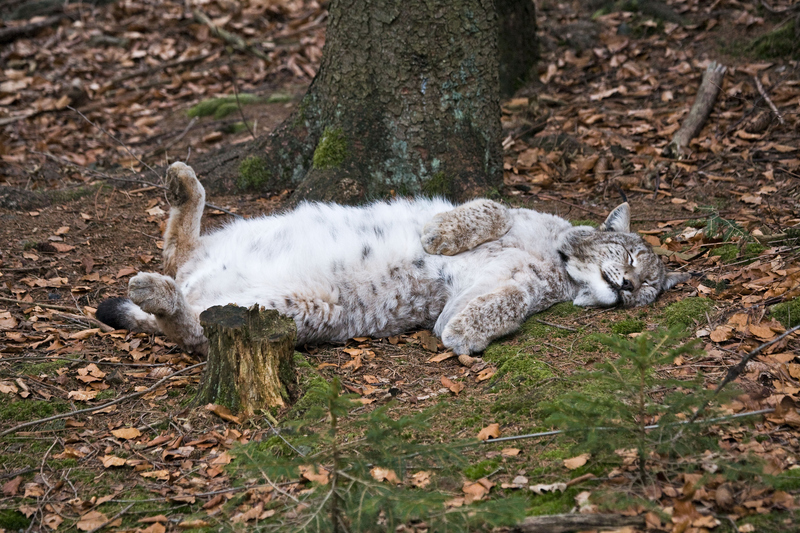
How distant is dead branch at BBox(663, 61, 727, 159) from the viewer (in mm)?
6898

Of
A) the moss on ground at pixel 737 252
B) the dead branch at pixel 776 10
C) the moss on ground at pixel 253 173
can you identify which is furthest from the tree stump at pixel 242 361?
the dead branch at pixel 776 10

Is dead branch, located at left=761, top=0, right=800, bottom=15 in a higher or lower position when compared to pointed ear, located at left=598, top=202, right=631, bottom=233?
higher

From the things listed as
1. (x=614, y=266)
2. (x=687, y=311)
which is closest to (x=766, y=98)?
(x=614, y=266)

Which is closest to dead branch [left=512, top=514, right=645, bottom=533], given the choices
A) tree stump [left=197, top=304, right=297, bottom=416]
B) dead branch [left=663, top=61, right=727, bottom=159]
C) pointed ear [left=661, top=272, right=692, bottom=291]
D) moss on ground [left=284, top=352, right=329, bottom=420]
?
moss on ground [left=284, top=352, right=329, bottom=420]

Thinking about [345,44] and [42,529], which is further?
[345,44]

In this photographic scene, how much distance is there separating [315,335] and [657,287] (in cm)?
246

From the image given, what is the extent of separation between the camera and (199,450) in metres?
3.24

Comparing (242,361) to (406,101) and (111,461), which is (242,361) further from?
A: (406,101)

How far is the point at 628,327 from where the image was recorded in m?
4.21

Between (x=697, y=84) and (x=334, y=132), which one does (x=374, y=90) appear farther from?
(x=697, y=84)

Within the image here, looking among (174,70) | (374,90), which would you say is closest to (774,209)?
(374,90)

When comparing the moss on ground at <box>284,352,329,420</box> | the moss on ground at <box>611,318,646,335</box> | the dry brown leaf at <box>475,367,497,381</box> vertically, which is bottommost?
the dry brown leaf at <box>475,367,497,381</box>

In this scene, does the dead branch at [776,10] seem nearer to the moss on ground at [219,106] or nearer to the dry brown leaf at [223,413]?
the moss on ground at [219,106]

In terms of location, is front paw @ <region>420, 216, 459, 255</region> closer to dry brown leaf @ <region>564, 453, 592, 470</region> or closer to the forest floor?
the forest floor
